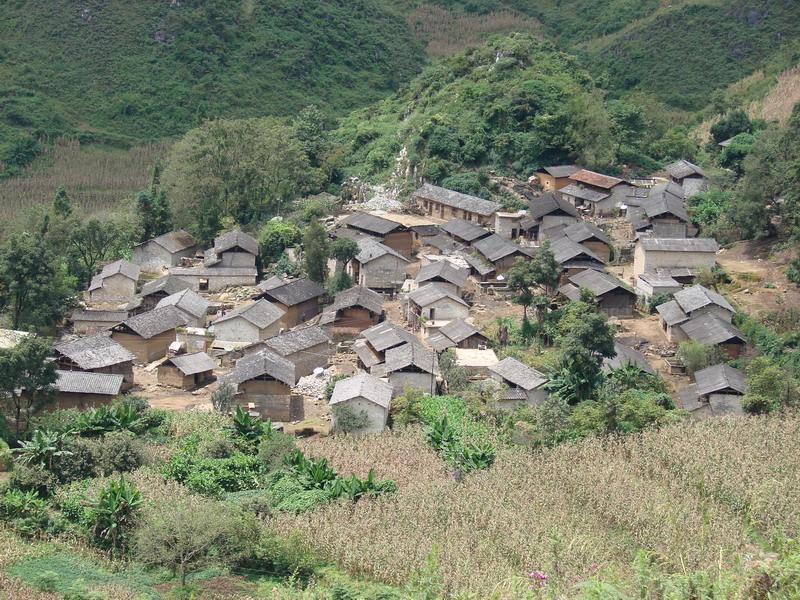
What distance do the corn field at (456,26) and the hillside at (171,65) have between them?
4.42 meters

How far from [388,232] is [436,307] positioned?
21.7 ft

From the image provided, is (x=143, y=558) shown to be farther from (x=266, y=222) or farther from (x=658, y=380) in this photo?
(x=266, y=222)

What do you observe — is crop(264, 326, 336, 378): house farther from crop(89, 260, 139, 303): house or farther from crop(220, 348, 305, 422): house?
crop(89, 260, 139, 303): house

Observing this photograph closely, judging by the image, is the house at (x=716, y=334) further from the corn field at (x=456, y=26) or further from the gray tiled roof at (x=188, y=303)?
the corn field at (x=456, y=26)

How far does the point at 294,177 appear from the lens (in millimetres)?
48562

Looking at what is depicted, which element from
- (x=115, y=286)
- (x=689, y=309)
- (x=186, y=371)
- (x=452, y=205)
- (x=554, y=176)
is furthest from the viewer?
(x=554, y=176)

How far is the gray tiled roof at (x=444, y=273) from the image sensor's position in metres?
37.0

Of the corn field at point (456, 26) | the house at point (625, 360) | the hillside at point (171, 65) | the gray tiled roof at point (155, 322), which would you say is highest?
the corn field at point (456, 26)

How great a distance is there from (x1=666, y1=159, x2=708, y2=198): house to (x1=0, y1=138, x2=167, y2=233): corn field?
87.9ft

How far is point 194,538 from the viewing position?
1930 cm

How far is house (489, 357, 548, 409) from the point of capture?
29609 mm

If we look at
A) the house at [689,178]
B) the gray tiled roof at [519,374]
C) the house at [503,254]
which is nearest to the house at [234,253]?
the house at [503,254]

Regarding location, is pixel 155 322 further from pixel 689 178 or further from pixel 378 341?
pixel 689 178

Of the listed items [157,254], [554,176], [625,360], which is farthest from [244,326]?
[554,176]
